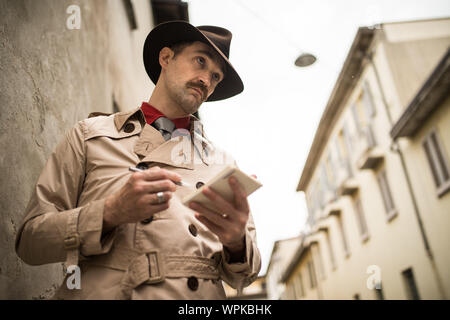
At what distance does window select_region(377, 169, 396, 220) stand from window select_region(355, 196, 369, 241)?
1.97m

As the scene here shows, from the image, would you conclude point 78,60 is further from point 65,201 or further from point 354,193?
point 354,193

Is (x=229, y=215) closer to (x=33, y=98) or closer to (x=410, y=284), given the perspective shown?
(x=33, y=98)

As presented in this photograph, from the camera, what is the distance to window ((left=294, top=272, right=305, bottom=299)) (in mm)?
26322

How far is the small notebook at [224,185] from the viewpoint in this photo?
1.32m

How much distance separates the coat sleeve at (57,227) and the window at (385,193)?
12.1 m

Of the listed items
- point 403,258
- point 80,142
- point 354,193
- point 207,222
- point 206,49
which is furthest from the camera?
point 354,193

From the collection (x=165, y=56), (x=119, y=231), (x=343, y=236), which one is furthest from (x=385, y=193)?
(x=119, y=231)

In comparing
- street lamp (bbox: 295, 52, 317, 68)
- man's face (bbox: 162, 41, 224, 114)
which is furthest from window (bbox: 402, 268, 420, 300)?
man's face (bbox: 162, 41, 224, 114)

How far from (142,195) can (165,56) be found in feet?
4.40

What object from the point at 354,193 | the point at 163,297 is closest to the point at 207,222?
the point at 163,297

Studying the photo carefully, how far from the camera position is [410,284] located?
1148 centimetres

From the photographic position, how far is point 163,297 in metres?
1.42

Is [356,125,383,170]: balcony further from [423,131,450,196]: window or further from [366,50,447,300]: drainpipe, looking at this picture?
[423,131,450,196]: window
